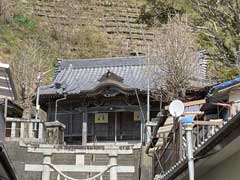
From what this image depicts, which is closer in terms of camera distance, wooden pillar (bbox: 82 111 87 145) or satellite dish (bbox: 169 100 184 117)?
satellite dish (bbox: 169 100 184 117)

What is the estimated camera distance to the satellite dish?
24.8 ft

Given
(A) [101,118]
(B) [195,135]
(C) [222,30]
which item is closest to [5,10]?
(A) [101,118]

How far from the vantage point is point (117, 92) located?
22.5 meters

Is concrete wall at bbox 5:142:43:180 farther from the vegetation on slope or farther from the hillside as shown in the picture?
the hillside

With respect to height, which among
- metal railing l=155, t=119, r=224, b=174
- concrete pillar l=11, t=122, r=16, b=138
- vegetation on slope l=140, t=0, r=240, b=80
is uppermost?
vegetation on slope l=140, t=0, r=240, b=80

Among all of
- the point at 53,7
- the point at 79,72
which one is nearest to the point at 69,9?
the point at 53,7

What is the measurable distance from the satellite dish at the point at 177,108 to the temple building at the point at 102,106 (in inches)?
559

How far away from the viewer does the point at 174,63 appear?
793 inches

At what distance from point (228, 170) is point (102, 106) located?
56.7 feet

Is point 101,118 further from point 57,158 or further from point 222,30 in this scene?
point 222,30

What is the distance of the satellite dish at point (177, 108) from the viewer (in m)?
7.55

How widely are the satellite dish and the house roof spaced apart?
554 inches

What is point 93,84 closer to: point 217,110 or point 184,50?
point 184,50

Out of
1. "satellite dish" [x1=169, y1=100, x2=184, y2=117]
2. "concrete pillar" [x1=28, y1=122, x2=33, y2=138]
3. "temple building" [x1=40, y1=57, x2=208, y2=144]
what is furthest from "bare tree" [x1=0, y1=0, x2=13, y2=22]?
"satellite dish" [x1=169, y1=100, x2=184, y2=117]
